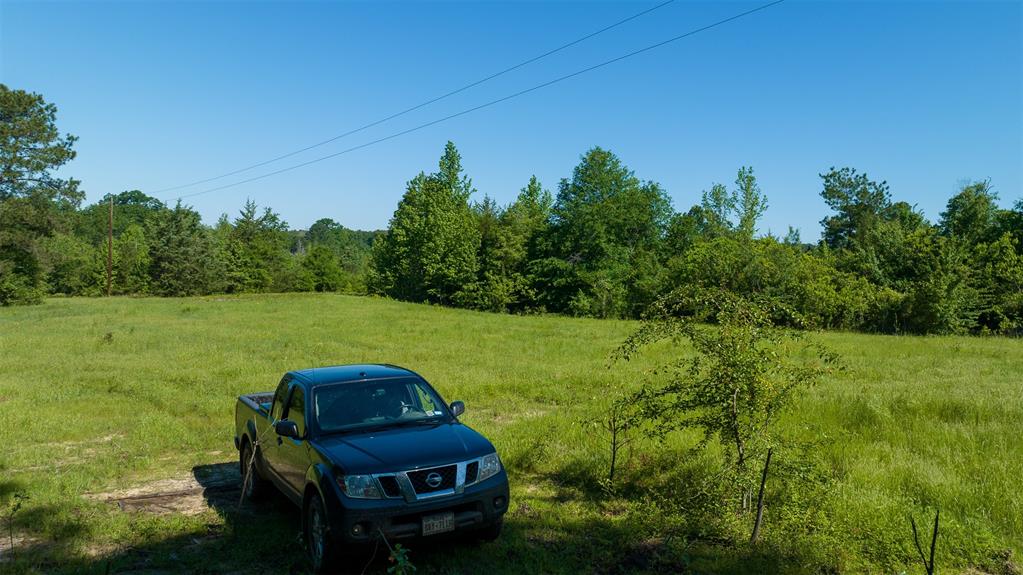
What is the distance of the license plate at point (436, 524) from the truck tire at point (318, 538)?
2.46 feet

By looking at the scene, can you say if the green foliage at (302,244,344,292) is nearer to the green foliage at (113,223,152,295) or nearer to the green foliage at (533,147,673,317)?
the green foliage at (113,223,152,295)

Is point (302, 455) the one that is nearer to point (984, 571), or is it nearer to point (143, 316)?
point (984, 571)

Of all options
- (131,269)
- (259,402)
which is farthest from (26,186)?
(259,402)

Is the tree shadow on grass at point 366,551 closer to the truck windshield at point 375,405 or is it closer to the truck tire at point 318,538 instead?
the truck tire at point 318,538

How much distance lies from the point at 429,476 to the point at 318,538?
1.16m

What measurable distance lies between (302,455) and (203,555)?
1278mm

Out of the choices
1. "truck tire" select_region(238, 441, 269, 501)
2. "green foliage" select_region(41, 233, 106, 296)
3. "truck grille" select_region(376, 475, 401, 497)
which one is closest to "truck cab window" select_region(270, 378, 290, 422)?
"truck tire" select_region(238, 441, 269, 501)

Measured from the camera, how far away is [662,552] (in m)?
5.80

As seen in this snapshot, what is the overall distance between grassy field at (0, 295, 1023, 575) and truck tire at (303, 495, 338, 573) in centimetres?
31

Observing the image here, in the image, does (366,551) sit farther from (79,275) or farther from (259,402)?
(79,275)

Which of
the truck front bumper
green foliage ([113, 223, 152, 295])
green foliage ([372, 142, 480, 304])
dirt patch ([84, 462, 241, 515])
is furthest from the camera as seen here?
green foliage ([113, 223, 152, 295])

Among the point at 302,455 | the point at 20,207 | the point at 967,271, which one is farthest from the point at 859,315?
the point at 20,207

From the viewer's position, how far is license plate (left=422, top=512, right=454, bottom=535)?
5172 millimetres

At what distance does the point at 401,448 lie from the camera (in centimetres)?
564
